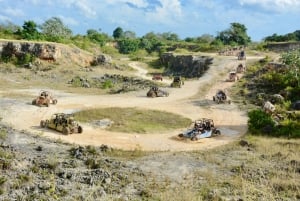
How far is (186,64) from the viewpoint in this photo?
63406mm

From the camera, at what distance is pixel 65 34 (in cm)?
8006

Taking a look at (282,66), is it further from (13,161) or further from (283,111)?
(13,161)

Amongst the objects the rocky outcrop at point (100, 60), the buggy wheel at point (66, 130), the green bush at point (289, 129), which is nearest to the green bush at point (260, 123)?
the green bush at point (289, 129)

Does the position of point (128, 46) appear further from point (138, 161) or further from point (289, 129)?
point (138, 161)

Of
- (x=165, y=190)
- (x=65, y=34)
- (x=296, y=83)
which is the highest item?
(x=65, y=34)

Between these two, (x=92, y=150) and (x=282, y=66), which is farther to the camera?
(x=282, y=66)

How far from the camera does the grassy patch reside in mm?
27612

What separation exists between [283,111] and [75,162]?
15776 mm

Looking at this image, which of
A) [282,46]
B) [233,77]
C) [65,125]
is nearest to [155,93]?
[233,77]

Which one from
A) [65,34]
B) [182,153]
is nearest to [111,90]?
[182,153]

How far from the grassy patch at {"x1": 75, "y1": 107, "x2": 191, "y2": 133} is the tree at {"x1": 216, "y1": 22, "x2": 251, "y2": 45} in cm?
5905

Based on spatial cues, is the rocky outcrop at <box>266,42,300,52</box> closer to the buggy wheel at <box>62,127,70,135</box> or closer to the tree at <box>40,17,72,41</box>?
the tree at <box>40,17,72,41</box>

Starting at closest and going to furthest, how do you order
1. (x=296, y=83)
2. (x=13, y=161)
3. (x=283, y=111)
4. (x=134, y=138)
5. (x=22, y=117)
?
(x=13, y=161)
(x=134, y=138)
(x=22, y=117)
(x=283, y=111)
(x=296, y=83)

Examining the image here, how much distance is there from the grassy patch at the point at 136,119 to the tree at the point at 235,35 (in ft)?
194
